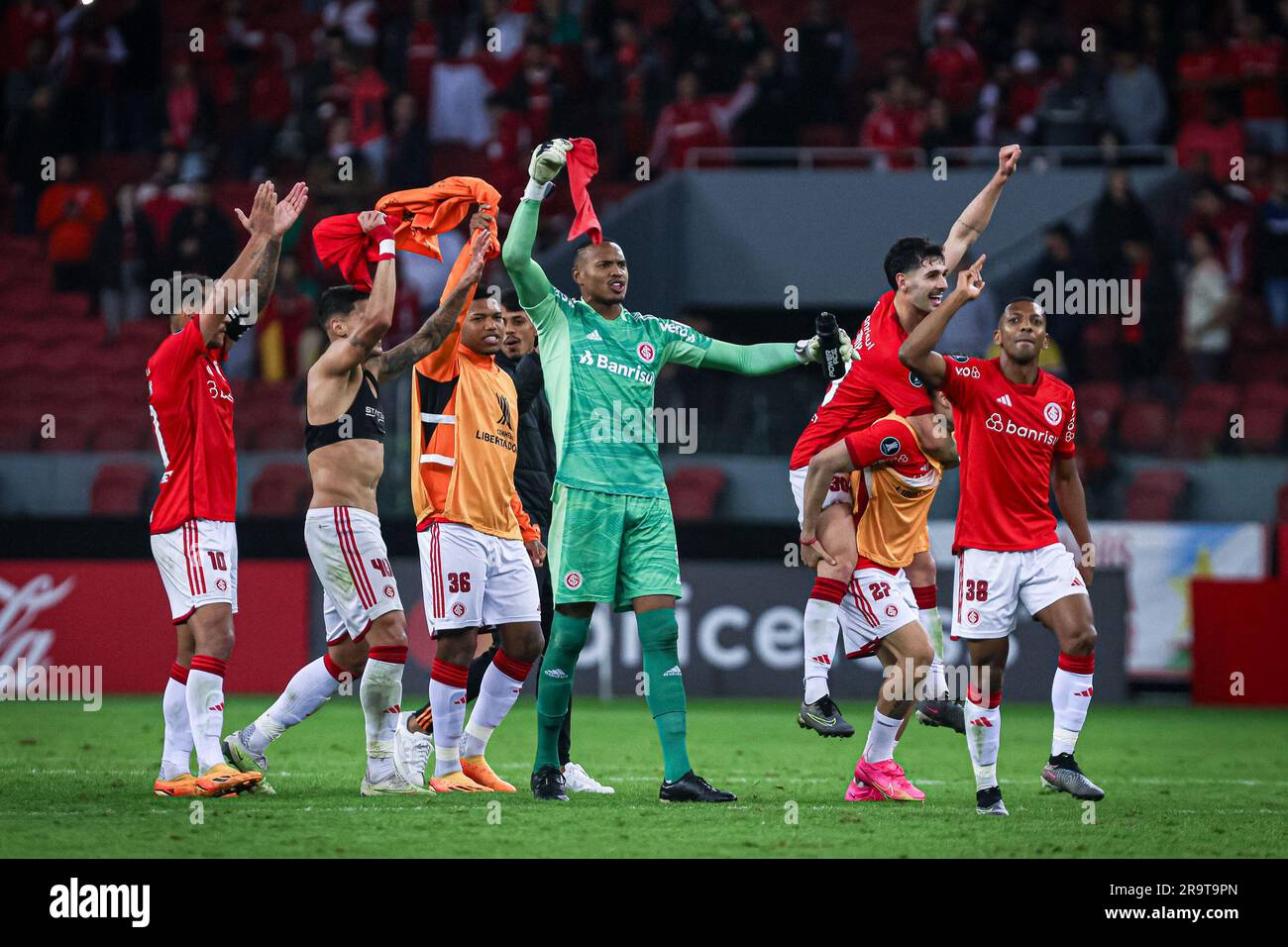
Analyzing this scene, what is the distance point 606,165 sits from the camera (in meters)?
20.4

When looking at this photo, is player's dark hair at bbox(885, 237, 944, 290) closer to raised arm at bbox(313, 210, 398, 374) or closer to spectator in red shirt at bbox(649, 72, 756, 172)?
raised arm at bbox(313, 210, 398, 374)

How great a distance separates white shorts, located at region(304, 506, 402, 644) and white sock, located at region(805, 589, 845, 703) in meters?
2.22

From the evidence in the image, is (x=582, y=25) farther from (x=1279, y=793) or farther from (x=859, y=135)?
(x=1279, y=793)

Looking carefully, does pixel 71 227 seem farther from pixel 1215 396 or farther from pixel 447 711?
pixel 447 711

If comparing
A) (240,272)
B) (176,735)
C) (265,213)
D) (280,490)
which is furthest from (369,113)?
(176,735)

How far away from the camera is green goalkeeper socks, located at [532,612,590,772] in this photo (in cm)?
835

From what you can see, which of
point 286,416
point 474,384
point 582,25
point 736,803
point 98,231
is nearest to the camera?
point 736,803

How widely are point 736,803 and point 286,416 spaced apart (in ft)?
35.6

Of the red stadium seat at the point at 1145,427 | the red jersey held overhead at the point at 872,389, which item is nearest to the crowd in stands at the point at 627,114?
the red stadium seat at the point at 1145,427

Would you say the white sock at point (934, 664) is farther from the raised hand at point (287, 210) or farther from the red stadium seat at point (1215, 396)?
the red stadium seat at point (1215, 396)

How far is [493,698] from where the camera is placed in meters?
8.95

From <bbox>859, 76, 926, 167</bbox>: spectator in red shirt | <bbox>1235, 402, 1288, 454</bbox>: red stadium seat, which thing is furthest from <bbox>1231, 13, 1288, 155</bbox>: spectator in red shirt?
<bbox>1235, 402, 1288, 454</bbox>: red stadium seat

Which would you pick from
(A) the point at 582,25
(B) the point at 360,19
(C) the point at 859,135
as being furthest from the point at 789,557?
(B) the point at 360,19

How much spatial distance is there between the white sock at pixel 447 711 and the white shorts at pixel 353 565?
0.43 metres
